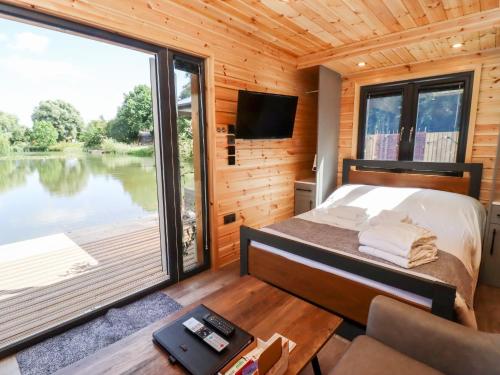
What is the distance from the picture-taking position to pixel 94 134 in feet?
8.94

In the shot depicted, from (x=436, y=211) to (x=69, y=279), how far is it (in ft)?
11.9

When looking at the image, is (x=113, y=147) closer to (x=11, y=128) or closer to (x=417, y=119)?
(x=11, y=128)

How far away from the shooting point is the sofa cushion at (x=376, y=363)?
1128 millimetres

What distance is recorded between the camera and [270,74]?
3293 millimetres

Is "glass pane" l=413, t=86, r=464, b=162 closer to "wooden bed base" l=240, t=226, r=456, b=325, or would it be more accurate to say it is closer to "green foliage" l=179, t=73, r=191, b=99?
"wooden bed base" l=240, t=226, r=456, b=325

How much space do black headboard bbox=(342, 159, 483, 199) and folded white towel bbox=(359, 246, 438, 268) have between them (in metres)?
1.67

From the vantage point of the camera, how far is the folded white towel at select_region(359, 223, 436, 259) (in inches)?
66.5

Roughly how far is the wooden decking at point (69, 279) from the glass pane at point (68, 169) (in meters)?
0.01

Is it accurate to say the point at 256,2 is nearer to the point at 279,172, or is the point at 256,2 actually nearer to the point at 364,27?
the point at 364,27

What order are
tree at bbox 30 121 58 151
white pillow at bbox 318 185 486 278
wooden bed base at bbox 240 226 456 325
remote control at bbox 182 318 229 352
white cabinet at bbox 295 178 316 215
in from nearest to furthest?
remote control at bbox 182 318 229 352, wooden bed base at bbox 240 226 456 325, white pillow at bbox 318 185 486 278, tree at bbox 30 121 58 151, white cabinet at bbox 295 178 316 215

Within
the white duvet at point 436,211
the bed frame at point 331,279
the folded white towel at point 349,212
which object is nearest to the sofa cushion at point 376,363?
the bed frame at point 331,279

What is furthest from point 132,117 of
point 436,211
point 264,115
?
point 436,211

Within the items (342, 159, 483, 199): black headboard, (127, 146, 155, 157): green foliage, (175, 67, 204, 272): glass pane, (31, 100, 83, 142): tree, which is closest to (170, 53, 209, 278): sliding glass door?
(175, 67, 204, 272): glass pane

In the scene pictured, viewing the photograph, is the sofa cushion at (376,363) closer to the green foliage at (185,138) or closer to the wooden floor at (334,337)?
the wooden floor at (334,337)
